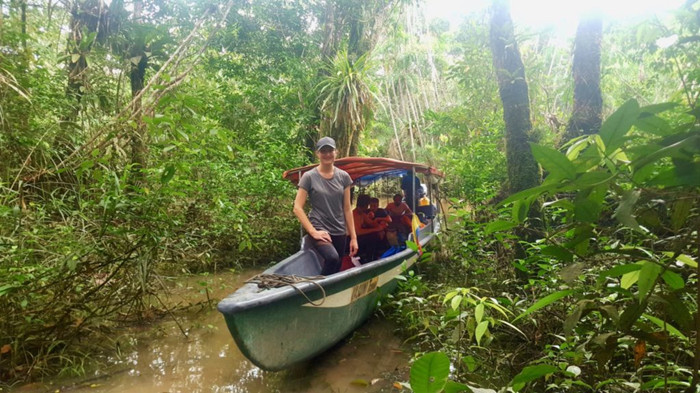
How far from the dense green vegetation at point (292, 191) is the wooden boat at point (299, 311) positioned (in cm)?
56

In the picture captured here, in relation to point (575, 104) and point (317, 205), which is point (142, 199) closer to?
point (317, 205)

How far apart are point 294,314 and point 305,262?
42.9 inches

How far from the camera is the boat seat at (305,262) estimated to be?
359 cm

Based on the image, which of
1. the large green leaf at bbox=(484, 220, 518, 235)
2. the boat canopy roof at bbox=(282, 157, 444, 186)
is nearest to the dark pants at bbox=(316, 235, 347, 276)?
the boat canopy roof at bbox=(282, 157, 444, 186)

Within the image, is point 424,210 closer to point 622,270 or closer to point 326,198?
point 326,198

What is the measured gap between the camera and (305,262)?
383 centimetres

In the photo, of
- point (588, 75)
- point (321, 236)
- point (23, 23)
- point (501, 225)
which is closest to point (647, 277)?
point (501, 225)

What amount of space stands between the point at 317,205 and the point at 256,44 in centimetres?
566

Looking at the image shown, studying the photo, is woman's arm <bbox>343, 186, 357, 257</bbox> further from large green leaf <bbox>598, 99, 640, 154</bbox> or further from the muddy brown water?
large green leaf <bbox>598, 99, 640, 154</bbox>

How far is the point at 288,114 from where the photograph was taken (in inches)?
331

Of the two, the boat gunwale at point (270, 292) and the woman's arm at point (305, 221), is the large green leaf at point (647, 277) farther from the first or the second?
the woman's arm at point (305, 221)

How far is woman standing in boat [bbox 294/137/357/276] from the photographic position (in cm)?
351

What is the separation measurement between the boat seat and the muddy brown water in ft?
2.48

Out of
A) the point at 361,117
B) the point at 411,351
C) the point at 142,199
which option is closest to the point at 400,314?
Answer: the point at 411,351
